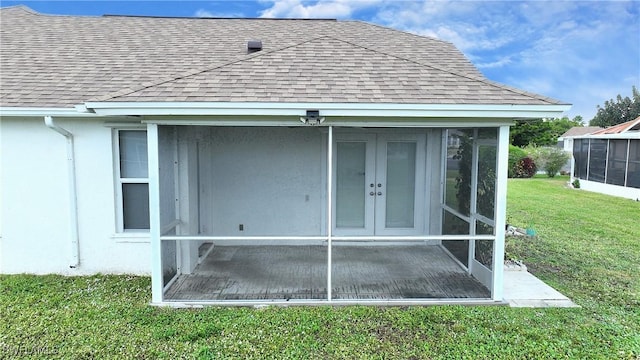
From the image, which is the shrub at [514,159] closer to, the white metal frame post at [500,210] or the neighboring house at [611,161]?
the neighboring house at [611,161]

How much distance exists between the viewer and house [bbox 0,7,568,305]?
209 inches

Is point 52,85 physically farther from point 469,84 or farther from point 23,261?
point 469,84

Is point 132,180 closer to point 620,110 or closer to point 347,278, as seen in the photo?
point 347,278

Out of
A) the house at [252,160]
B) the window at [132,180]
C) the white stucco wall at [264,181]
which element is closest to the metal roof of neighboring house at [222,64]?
the house at [252,160]

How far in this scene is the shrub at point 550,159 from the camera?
26.0 meters

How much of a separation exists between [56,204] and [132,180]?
4.20 feet

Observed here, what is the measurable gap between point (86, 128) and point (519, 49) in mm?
44320

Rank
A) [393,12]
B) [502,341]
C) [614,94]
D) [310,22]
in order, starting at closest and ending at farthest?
1. [502,341]
2. [310,22]
3. [393,12]
4. [614,94]

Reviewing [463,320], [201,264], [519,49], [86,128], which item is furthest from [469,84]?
[519,49]

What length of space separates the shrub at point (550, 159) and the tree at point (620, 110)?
17.5m

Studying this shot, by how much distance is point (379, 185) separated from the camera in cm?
Result: 858

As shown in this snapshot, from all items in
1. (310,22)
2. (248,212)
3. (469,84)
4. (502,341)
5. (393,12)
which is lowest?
(502,341)

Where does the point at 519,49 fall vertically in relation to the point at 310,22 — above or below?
above

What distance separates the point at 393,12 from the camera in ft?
102
